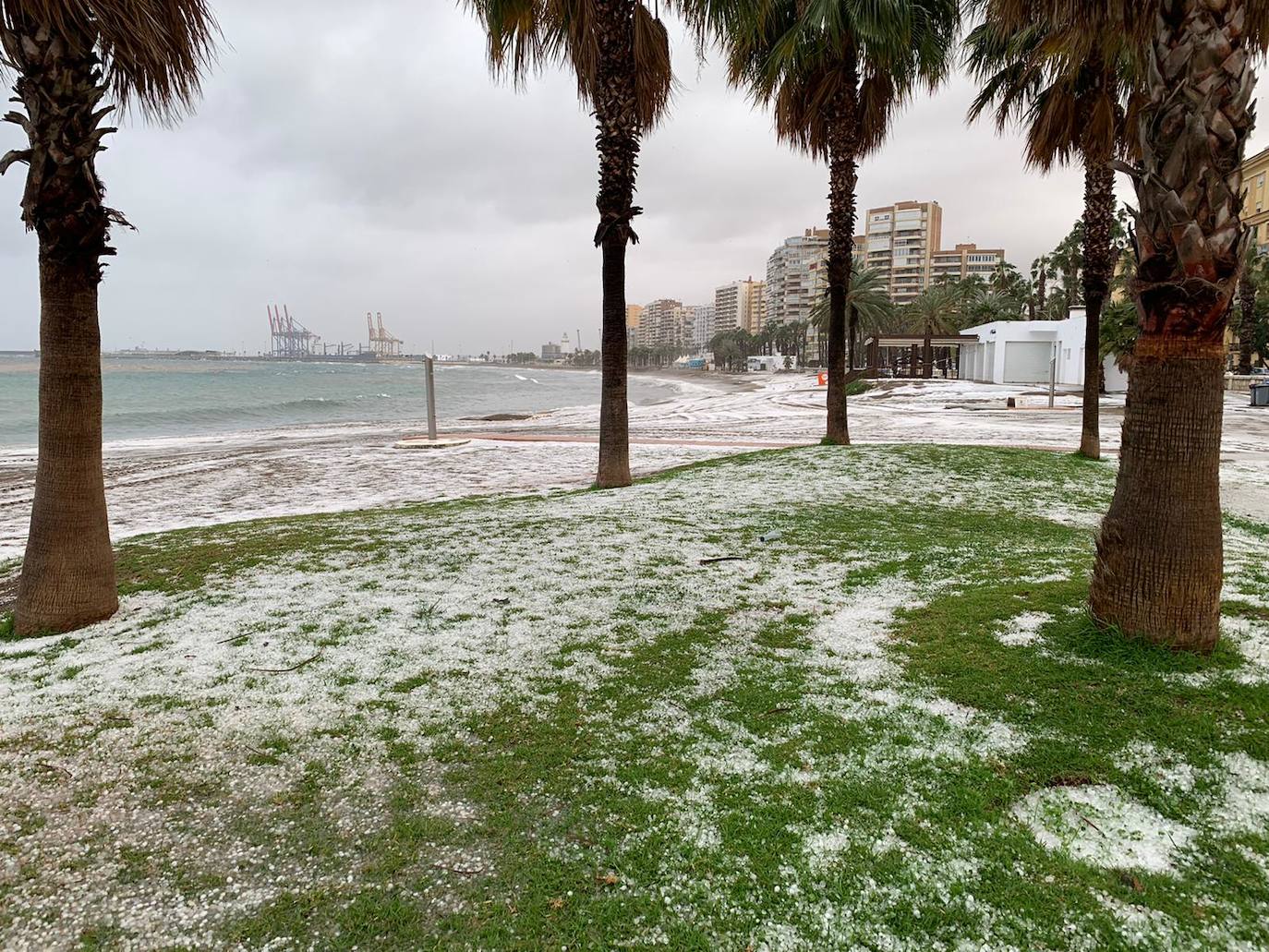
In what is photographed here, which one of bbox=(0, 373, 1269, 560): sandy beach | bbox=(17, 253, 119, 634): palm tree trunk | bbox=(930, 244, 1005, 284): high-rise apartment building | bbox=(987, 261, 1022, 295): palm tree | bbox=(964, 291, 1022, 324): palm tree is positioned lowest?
bbox=(0, 373, 1269, 560): sandy beach

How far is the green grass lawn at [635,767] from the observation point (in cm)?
A: 211

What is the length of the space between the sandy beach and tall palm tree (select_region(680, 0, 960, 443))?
4331 millimetres

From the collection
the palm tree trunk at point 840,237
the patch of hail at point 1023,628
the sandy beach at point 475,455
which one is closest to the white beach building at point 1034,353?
the sandy beach at point 475,455

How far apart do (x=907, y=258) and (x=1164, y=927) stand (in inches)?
5920

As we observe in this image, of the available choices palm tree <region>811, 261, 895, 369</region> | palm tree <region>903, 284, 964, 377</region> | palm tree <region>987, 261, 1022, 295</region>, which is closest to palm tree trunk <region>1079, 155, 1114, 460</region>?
palm tree <region>811, 261, 895, 369</region>

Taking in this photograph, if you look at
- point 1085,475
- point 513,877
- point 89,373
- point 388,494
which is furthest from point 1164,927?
point 388,494

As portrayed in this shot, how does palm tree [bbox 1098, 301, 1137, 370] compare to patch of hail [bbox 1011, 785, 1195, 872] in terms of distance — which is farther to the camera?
palm tree [bbox 1098, 301, 1137, 370]

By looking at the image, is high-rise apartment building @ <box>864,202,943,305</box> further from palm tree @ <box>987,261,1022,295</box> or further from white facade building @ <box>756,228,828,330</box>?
palm tree @ <box>987,261,1022,295</box>

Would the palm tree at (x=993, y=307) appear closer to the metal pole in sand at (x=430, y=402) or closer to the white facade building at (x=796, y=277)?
the metal pole in sand at (x=430, y=402)

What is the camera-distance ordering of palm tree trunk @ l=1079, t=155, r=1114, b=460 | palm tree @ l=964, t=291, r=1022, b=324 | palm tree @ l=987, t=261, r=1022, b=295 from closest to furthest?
palm tree trunk @ l=1079, t=155, r=1114, b=460 < palm tree @ l=964, t=291, r=1022, b=324 < palm tree @ l=987, t=261, r=1022, b=295

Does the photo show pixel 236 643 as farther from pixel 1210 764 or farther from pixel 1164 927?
pixel 1210 764

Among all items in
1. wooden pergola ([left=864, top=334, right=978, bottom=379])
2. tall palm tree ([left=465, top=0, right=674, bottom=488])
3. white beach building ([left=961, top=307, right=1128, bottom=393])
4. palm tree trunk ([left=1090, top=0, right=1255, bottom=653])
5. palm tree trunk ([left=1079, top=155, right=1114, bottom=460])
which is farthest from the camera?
wooden pergola ([left=864, top=334, right=978, bottom=379])

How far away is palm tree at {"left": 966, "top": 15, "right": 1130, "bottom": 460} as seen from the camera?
1095 cm

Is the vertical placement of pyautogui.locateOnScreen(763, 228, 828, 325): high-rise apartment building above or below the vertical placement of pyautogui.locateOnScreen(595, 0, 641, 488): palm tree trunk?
above
